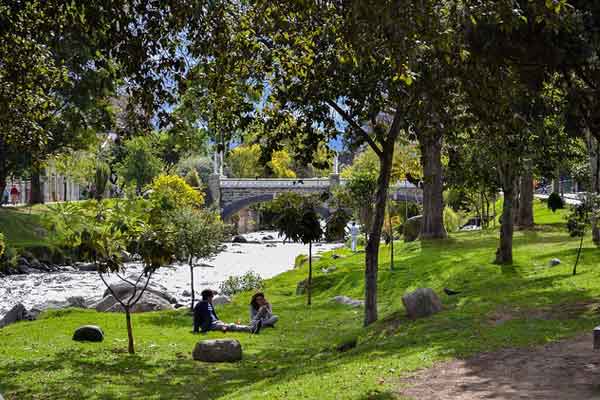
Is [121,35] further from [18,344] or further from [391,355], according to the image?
[18,344]

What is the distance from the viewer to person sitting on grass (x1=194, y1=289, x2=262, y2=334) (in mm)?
22922

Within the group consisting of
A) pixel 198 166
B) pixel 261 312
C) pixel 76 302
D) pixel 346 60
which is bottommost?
pixel 76 302

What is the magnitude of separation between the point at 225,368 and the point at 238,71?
22.5 ft

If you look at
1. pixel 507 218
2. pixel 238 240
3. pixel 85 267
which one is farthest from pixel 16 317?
pixel 238 240

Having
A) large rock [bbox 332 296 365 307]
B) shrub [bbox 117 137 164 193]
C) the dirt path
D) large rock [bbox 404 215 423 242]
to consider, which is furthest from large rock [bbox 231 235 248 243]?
the dirt path

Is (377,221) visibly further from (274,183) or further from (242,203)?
(242,203)

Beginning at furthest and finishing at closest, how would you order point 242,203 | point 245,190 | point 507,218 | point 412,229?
point 242,203
point 245,190
point 412,229
point 507,218

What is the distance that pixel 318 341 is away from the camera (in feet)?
71.4

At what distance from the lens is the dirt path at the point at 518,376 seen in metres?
10.9

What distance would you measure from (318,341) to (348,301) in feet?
22.1

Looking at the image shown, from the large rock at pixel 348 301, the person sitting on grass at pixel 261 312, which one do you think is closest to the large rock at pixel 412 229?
the large rock at pixel 348 301

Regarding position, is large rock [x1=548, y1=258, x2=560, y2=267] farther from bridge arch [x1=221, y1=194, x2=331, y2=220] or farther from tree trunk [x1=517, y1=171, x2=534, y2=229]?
bridge arch [x1=221, y1=194, x2=331, y2=220]

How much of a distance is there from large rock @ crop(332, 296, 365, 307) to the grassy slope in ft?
1.39

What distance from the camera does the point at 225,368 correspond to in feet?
59.2
